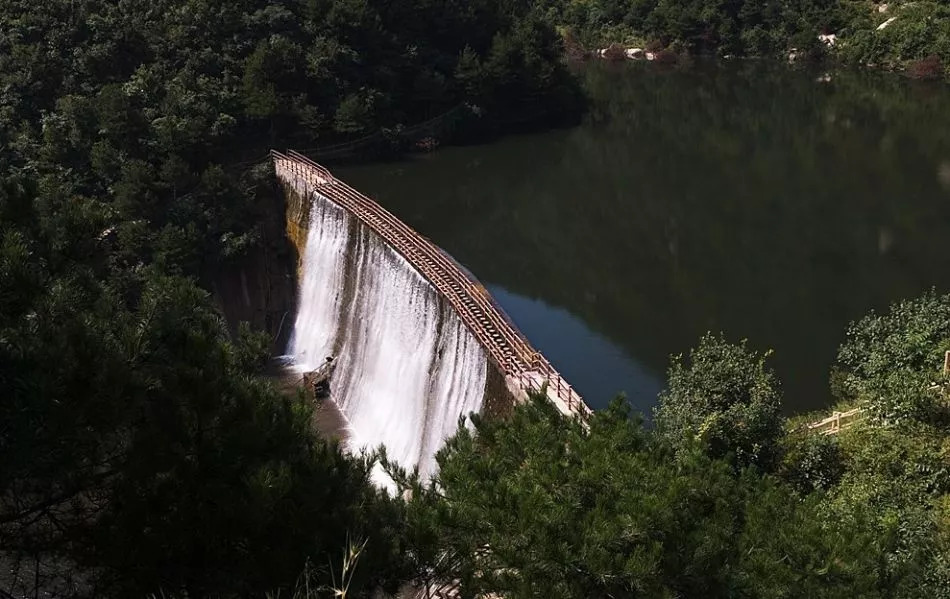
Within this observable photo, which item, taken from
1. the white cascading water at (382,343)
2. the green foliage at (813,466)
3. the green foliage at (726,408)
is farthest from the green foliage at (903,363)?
the white cascading water at (382,343)

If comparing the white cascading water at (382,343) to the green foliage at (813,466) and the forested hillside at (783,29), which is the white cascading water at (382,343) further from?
the forested hillside at (783,29)

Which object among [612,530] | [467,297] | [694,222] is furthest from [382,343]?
[612,530]

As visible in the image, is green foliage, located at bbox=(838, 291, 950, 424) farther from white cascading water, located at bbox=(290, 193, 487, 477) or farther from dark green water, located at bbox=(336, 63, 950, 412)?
white cascading water, located at bbox=(290, 193, 487, 477)

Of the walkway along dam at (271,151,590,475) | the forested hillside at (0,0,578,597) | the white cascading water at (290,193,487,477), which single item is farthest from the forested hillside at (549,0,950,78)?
the forested hillside at (0,0,578,597)

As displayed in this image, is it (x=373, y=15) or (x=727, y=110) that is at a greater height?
(x=373, y=15)

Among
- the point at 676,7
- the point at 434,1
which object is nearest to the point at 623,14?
the point at 676,7

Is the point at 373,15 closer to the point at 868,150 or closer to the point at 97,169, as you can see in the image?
the point at 97,169
